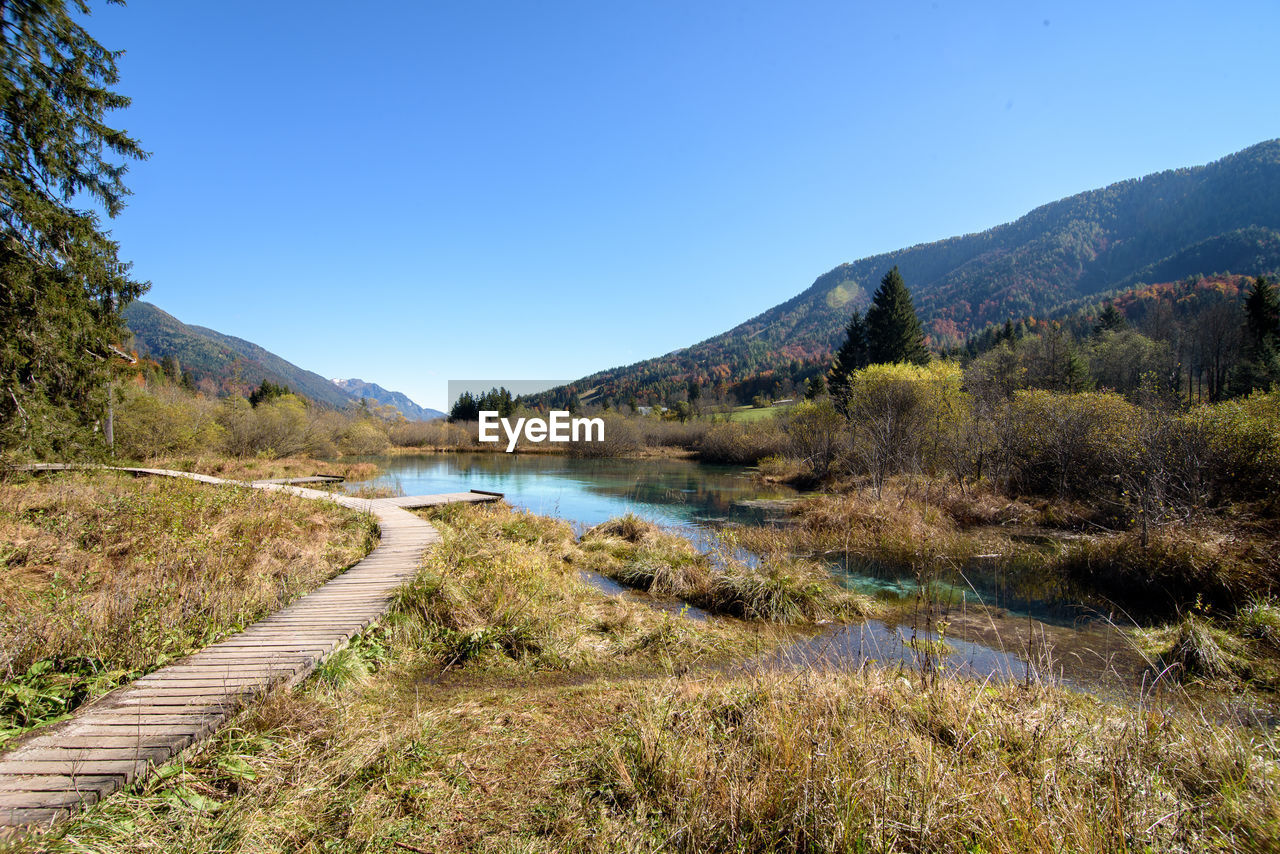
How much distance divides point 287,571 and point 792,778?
7.21 m

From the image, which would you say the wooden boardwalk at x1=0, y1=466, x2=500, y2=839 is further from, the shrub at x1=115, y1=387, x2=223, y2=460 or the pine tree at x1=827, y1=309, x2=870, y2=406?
the pine tree at x1=827, y1=309, x2=870, y2=406

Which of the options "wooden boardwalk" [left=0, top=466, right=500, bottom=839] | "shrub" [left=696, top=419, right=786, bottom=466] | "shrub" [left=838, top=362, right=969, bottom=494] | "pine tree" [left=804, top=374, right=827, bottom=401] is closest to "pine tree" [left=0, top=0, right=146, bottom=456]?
"wooden boardwalk" [left=0, top=466, right=500, bottom=839]

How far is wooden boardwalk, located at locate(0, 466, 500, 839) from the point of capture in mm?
2721

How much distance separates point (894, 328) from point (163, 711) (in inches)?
1641

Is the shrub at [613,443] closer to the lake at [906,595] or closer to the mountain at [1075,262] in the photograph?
the lake at [906,595]

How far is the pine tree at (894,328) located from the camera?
3741cm

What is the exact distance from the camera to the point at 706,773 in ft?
10.7

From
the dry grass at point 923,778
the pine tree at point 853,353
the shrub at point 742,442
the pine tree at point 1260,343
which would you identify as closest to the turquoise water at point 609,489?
the shrub at point 742,442

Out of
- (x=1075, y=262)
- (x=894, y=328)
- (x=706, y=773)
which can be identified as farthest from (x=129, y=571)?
(x=1075, y=262)

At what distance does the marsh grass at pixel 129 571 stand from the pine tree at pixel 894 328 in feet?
120

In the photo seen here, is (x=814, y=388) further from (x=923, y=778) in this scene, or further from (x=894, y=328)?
(x=923, y=778)

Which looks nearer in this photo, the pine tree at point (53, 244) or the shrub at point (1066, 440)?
the pine tree at point (53, 244)

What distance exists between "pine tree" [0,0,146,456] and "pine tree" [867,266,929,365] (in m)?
38.8

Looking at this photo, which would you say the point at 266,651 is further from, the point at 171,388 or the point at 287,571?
the point at 171,388
